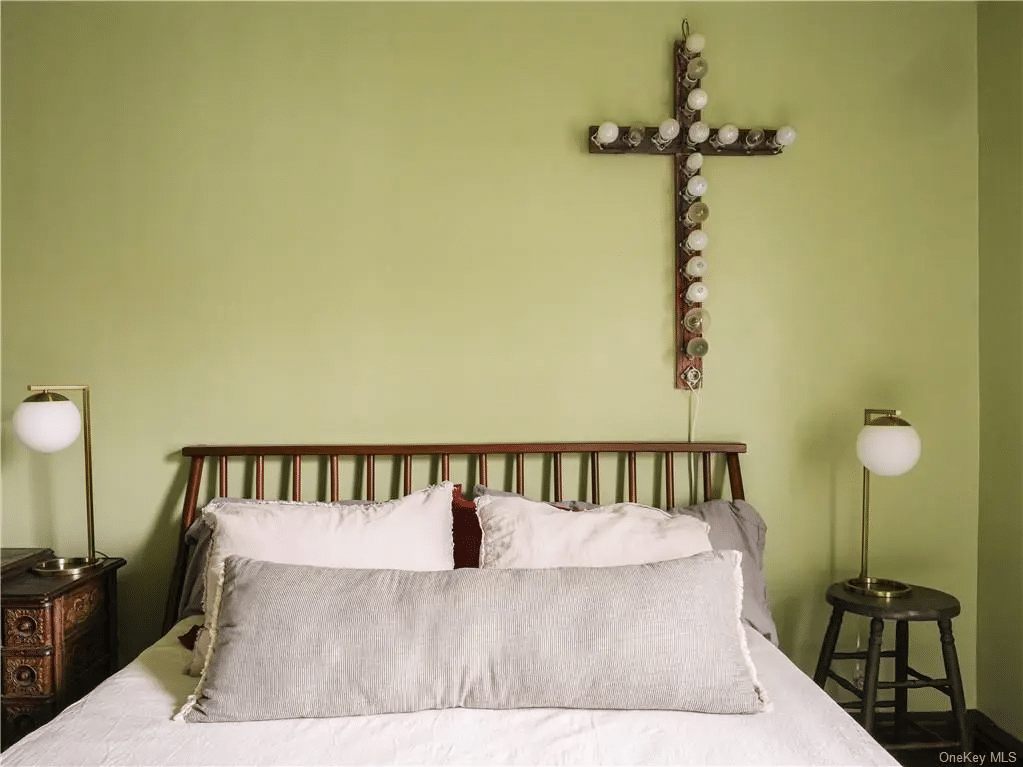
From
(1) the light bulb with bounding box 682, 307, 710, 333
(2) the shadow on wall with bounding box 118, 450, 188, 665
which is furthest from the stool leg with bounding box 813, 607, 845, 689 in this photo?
(2) the shadow on wall with bounding box 118, 450, 188, 665

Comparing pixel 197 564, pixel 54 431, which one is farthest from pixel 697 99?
pixel 54 431

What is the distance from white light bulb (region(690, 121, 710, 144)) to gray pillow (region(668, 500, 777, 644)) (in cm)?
112

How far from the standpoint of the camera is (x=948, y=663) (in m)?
2.08

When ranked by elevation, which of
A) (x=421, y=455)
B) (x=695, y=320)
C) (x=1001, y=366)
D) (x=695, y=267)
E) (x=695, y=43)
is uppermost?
(x=695, y=43)

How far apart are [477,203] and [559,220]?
0.27 m

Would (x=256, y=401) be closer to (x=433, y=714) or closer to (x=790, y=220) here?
(x=433, y=714)

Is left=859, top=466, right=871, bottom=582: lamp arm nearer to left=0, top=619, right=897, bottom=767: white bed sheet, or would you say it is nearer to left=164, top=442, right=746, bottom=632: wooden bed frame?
left=164, top=442, right=746, bottom=632: wooden bed frame

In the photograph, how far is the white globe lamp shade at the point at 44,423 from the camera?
2.06 meters

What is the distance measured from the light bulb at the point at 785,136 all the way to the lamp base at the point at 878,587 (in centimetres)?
135

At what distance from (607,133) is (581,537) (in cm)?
123

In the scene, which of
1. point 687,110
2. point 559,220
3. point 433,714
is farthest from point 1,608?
point 687,110

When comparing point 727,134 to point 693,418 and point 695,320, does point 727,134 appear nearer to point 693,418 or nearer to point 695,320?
point 695,320

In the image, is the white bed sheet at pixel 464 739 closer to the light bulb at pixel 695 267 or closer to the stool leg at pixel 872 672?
the stool leg at pixel 872 672

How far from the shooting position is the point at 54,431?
208 centimetres
